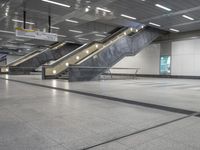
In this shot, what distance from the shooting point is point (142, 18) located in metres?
12.1

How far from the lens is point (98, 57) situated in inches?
458

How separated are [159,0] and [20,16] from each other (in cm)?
908

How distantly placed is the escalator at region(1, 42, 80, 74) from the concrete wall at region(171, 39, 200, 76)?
45.2 feet

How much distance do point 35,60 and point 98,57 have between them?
1257 cm

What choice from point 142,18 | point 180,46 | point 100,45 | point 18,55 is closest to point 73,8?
point 142,18

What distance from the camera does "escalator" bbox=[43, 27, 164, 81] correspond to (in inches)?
413

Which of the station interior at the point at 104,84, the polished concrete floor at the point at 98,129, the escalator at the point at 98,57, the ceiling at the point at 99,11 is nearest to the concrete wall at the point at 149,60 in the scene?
the station interior at the point at 104,84

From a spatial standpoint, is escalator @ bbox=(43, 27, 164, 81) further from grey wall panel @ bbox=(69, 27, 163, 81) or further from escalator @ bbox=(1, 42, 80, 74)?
escalator @ bbox=(1, 42, 80, 74)

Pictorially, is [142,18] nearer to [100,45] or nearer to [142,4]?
[142,4]

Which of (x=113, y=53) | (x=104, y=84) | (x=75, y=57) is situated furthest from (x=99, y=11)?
(x=75, y=57)

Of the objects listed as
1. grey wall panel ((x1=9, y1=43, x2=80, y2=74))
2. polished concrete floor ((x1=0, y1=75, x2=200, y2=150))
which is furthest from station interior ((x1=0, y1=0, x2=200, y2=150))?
grey wall panel ((x1=9, y1=43, x2=80, y2=74))

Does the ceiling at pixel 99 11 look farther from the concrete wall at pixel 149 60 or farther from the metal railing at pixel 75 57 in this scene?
the concrete wall at pixel 149 60

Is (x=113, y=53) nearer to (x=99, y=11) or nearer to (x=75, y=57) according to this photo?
(x=99, y=11)

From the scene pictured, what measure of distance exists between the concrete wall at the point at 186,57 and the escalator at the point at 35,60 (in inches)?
542
